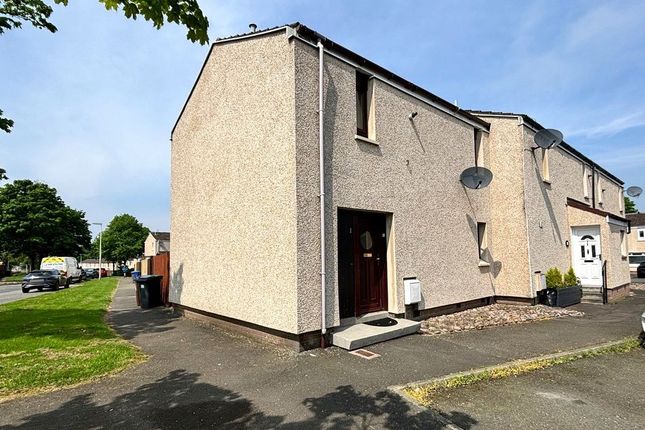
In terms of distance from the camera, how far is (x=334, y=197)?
23.3 feet

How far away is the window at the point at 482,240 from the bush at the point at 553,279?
2.34 m

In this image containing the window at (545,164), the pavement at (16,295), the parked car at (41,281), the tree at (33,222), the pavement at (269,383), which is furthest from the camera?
the tree at (33,222)

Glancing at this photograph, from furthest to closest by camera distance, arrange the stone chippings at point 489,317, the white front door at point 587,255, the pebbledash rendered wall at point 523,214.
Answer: the white front door at point 587,255 → the pebbledash rendered wall at point 523,214 → the stone chippings at point 489,317

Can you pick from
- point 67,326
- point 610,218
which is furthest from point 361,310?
point 610,218

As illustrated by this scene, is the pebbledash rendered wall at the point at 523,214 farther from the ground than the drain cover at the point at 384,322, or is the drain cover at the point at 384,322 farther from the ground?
the pebbledash rendered wall at the point at 523,214

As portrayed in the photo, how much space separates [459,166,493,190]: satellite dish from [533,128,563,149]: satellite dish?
9.74 feet

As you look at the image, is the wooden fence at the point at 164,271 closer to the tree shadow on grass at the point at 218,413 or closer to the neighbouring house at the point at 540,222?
the tree shadow on grass at the point at 218,413

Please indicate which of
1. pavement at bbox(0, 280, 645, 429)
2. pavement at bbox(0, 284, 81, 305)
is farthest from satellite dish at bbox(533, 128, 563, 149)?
pavement at bbox(0, 284, 81, 305)

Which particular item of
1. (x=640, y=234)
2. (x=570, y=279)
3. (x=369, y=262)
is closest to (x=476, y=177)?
(x=369, y=262)

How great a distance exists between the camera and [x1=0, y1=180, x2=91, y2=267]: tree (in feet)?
140

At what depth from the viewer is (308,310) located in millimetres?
6383

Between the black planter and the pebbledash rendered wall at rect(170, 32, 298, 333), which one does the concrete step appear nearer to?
the pebbledash rendered wall at rect(170, 32, 298, 333)

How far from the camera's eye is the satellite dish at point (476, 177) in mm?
10328

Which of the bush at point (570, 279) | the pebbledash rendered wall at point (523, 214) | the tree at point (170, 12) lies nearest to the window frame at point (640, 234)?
the pebbledash rendered wall at point (523, 214)
